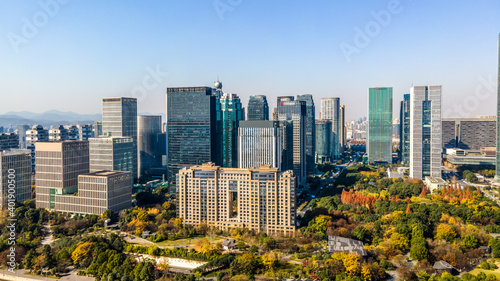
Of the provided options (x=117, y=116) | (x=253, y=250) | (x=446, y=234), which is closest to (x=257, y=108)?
(x=117, y=116)

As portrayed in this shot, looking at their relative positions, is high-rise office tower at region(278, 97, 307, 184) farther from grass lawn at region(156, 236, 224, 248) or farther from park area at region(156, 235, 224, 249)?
grass lawn at region(156, 236, 224, 248)

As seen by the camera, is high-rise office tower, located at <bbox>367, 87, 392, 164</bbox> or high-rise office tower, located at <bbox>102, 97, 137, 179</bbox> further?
high-rise office tower, located at <bbox>367, 87, 392, 164</bbox>

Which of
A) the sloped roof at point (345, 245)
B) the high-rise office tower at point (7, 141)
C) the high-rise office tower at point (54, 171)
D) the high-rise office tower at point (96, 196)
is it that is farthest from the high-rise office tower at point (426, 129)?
the high-rise office tower at point (7, 141)

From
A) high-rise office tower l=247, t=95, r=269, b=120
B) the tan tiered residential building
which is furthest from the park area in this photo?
high-rise office tower l=247, t=95, r=269, b=120

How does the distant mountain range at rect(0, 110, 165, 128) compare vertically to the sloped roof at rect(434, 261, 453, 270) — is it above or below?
above

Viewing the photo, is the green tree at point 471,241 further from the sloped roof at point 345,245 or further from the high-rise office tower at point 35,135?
the high-rise office tower at point 35,135

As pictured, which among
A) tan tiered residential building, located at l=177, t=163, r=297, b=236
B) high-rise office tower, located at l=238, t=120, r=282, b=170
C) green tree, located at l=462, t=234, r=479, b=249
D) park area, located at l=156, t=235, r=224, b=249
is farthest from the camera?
high-rise office tower, located at l=238, t=120, r=282, b=170

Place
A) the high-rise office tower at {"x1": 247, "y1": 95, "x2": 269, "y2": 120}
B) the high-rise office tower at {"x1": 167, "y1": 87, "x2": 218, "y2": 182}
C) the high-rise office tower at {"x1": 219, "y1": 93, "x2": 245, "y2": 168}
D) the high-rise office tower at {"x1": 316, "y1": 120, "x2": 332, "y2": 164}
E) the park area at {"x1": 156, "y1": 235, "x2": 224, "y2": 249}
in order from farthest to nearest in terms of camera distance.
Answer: the high-rise office tower at {"x1": 316, "y1": 120, "x2": 332, "y2": 164}
the high-rise office tower at {"x1": 247, "y1": 95, "x2": 269, "y2": 120}
the high-rise office tower at {"x1": 219, "y1": 93, "x2": 245, "y2": 168}
the high-rise office tower at {"x1": 167, "y1": 87, "x2": 218, "y2": 182}
the park area at {"x1": 156, "y1": 235, "x2": 224, "y2": 249}

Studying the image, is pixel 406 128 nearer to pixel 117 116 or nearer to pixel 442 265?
pixel 442 265
